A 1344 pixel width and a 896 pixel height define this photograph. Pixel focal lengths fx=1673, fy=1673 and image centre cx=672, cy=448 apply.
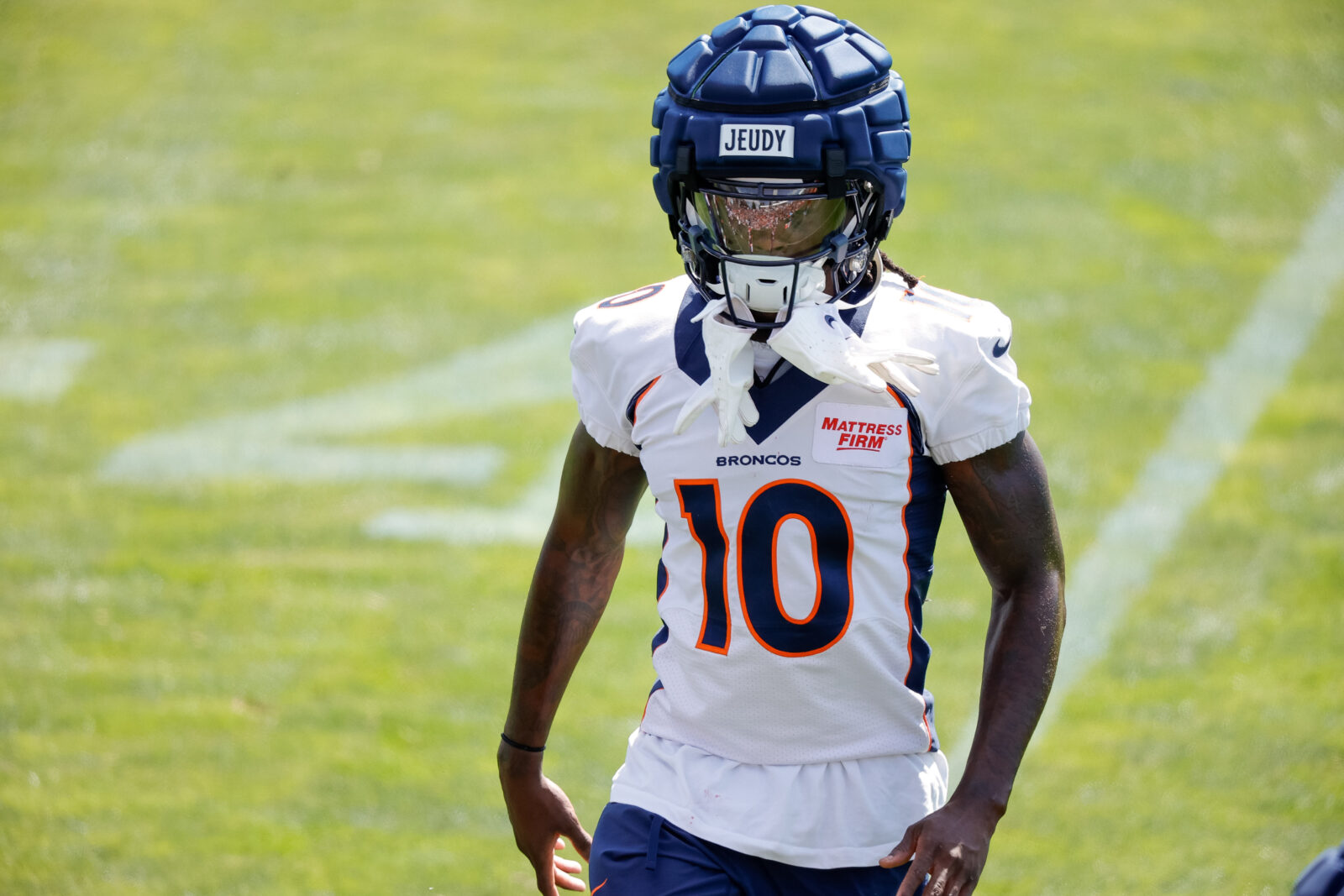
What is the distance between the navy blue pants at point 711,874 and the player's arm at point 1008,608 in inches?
5.6

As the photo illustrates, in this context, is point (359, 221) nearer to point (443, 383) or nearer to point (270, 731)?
point (443, 383)

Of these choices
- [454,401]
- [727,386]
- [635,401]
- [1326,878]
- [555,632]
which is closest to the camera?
[1326,878]

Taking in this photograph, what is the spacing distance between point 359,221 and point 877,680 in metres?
8.29

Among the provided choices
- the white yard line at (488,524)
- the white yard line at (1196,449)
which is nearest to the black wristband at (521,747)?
the white yard line at (1196,449)

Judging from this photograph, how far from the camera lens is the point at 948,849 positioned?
2.75 metres

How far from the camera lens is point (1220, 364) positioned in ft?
29.0

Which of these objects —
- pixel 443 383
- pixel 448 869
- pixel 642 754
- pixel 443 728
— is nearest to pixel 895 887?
pixel 642 754

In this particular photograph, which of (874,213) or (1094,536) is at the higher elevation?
(874,213)

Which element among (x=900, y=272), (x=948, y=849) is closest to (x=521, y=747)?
(x=948, y=849)

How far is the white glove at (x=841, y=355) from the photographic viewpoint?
2842 mm

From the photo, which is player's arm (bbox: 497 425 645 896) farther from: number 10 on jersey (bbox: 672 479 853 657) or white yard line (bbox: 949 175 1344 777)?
white yard line (bbox: 949 175 1344 777)

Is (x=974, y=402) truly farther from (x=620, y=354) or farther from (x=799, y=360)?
(x=620, y=354)

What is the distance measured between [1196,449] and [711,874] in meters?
5.66

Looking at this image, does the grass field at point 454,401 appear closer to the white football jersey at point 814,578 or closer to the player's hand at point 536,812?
the player's hand at point 536,812
